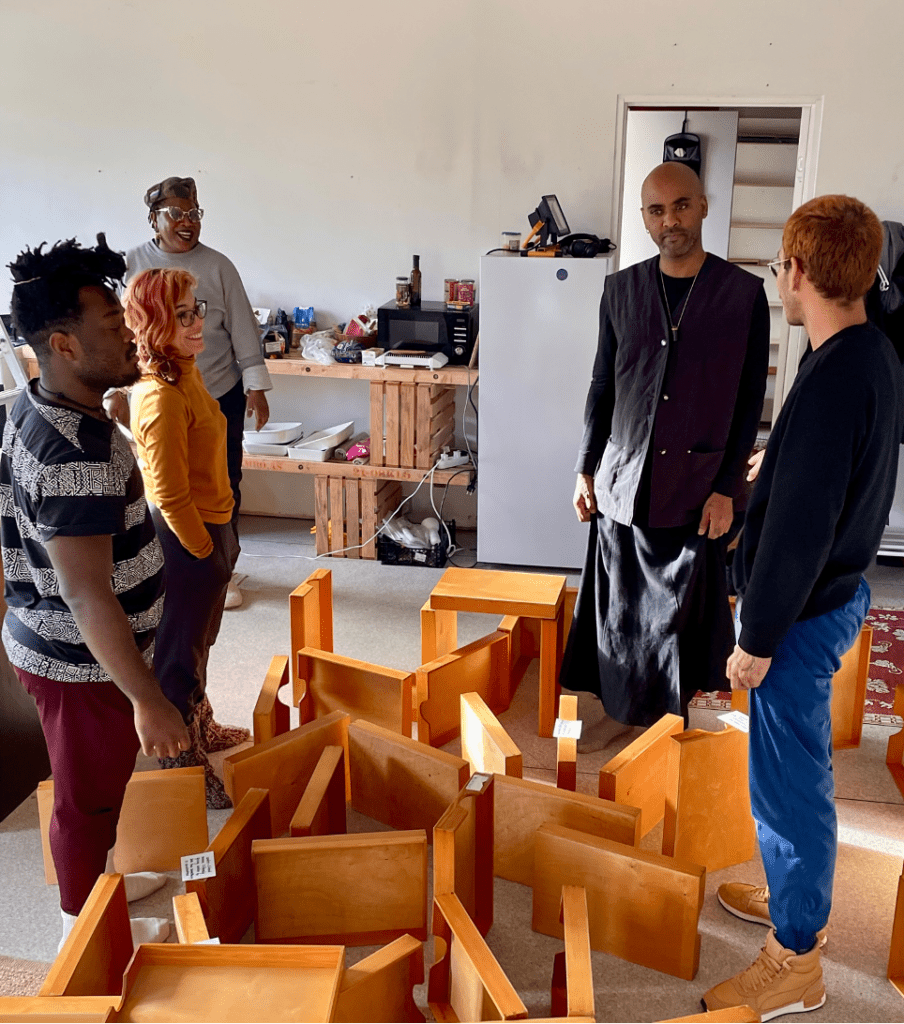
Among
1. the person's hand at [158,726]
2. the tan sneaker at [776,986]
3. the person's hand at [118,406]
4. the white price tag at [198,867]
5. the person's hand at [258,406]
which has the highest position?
the person's hand at [118,406]

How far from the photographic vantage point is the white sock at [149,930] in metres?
2.21

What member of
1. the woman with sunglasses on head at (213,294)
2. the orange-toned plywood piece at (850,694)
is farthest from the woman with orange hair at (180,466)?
the orange-toned plywood piece at (850,694)

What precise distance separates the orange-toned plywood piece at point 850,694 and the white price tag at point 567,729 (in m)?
0.71

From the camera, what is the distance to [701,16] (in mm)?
4418

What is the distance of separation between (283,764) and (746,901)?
3.72ft

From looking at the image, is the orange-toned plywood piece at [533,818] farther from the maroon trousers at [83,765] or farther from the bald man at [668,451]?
the maroon trousers at [83,765]

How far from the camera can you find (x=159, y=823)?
8.09 ft

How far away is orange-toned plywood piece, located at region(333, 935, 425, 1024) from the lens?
1.67 meters

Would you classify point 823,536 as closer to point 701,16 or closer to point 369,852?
point 369,852

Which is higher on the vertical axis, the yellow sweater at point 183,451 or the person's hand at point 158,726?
the yellow sweater at point 183,451

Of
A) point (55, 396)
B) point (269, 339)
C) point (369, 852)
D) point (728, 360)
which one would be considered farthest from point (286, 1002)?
point (269, 339)

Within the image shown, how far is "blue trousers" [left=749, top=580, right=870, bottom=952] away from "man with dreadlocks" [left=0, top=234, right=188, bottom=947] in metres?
1.11

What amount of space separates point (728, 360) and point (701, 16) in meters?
2.40

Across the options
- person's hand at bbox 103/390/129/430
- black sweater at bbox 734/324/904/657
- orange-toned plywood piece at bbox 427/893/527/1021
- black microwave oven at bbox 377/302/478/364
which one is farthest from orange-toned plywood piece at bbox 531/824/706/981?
black microwave oven at bbox 377/302/478/364
